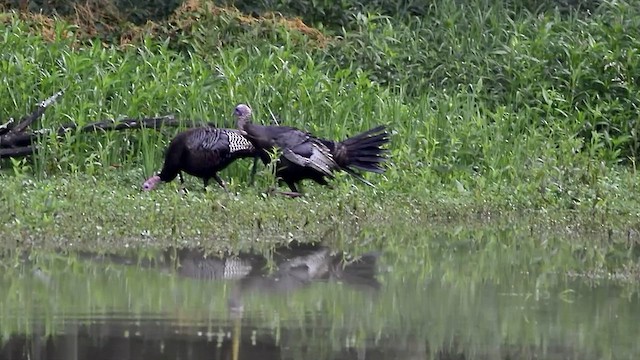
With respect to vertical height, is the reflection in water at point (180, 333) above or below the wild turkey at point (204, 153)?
below

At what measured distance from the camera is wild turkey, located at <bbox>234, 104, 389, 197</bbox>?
10977mm

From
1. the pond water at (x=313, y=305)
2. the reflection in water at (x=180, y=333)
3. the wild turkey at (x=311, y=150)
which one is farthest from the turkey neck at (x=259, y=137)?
the reflection in water at (x=180, y=333)

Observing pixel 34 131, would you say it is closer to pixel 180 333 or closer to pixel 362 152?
pixel 362 152

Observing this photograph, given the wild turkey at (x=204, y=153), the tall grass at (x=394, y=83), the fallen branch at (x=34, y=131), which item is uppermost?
the tall grass at (x=394, y=83)

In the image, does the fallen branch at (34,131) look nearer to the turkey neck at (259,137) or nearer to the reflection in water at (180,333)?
the turkey neck at (259,137)

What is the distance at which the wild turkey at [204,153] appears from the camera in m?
10.9

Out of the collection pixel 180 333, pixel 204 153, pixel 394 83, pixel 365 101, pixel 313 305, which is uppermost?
pixel 394 83

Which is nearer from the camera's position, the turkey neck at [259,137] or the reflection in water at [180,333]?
the reflection in water at [180,333]

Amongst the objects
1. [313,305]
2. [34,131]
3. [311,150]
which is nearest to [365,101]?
[311,150]

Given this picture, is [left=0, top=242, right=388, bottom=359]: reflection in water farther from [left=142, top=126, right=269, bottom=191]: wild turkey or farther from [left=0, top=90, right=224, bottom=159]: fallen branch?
[left=0, top=90, right=224, bottom=159]: fallen branch

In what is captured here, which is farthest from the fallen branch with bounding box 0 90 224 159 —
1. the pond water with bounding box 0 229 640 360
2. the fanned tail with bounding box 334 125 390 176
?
the pond water with bounding box 0 229 640 360

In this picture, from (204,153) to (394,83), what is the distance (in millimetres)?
3540

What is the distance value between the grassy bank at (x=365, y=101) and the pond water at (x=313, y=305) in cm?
105

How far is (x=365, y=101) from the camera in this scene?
12594 millimetres
